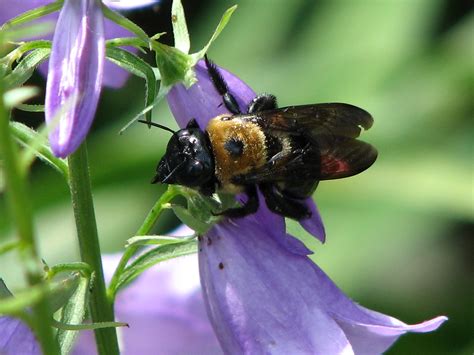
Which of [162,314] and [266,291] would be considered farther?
[162,314]

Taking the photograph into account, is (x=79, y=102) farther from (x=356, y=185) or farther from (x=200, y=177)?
(x=356, y=185)

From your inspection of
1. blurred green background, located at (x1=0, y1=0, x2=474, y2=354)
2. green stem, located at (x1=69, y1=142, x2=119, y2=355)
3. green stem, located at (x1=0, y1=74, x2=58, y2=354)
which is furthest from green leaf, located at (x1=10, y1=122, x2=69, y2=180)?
blurred green background, located at (x1=0, y1=0, x2=474, y2=354)

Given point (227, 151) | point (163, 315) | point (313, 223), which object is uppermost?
point (227, 151)

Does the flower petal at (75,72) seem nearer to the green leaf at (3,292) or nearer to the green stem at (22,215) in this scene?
the green leaf at (3,292)

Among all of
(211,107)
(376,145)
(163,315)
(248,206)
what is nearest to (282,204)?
(248,206)

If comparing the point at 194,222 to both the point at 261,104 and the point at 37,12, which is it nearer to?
the point at 261,104

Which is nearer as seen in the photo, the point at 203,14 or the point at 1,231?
the point at 1,231

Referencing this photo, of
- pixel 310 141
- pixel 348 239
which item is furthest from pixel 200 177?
pixel 348 239
